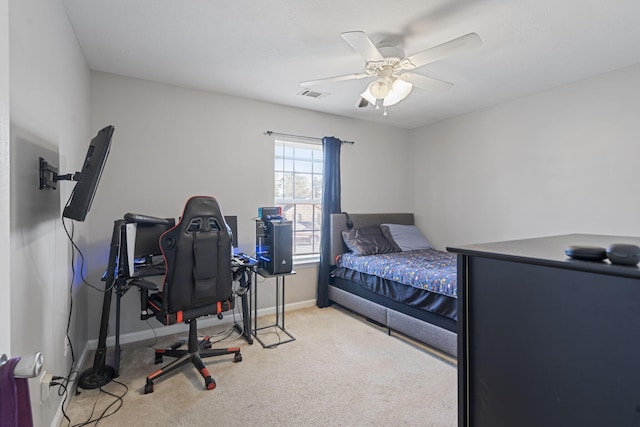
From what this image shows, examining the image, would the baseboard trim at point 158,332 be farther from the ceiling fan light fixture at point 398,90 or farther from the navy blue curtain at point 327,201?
the ceiling fan light fixture at point 398,90

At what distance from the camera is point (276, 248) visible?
2.96m

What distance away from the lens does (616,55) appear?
246 cm

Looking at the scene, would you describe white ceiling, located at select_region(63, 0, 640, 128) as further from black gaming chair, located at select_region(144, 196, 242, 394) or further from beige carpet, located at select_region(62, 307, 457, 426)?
beige carpet, located at select_region(62, 307, 457, 426)

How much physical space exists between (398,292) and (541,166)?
202 cm

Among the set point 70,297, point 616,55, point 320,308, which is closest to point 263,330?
point 320,308

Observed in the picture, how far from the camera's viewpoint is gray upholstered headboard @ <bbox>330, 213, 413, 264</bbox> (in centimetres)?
390

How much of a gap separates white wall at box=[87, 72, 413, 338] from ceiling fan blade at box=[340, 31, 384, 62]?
1.78m

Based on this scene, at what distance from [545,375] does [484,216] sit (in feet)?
10.8

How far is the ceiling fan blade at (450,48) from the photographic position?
1.75 meters

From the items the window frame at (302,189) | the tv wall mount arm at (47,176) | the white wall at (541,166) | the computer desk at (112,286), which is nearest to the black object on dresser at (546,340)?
the tv wall mount arm at (47,176)

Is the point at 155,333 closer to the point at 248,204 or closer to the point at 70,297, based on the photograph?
the point at 70,297

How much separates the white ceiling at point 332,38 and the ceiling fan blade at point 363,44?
0.23 metres

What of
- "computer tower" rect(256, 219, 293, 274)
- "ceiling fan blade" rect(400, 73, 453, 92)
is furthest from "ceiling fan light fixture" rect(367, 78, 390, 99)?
"computer tower" rect(256, 219, 293, 274)

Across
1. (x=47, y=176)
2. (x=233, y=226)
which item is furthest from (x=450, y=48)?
(x=233, y=226)
